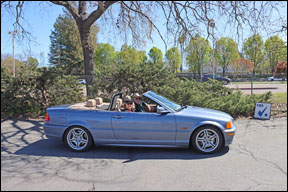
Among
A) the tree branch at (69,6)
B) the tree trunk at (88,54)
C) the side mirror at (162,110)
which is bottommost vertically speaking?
the side mirror at (162,110)

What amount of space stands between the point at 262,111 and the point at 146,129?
5550 mm

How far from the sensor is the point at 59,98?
393 inches

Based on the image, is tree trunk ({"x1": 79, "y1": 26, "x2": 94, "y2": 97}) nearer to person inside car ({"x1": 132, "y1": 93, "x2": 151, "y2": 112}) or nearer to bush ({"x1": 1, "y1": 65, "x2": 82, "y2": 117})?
bush ({"x1": 1, "y1": 65, "x2": 82, "y2": 117})

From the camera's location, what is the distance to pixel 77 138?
17.7 ft

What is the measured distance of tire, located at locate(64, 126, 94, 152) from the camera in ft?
17.5

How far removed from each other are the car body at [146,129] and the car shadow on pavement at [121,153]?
17cm

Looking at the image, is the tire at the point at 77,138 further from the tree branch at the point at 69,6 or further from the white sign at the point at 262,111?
the white sign at the point at 262,111

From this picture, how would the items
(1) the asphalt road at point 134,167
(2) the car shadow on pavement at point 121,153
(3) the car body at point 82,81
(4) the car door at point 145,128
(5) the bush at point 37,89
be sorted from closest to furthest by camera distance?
(1) the asphalt road at point 134,167
(2) the car shadow on pavement at point 121,153
(4) the car door at point 145,128
(5) the bush at point 37,89
(3) the car body at point 82,81

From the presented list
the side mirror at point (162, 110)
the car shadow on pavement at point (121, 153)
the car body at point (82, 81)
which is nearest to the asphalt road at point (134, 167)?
the car shadow on pavement at point (121, 153)

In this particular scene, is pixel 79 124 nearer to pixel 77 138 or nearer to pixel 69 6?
pixel 77 138

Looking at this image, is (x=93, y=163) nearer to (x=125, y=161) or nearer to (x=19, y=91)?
(x=125, y=161)

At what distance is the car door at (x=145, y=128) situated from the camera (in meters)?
5.10

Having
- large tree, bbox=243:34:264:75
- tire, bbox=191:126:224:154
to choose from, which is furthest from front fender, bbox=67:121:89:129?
large tree, bbox=243:34:264:75

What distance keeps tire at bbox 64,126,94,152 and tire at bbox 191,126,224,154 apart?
227cm
